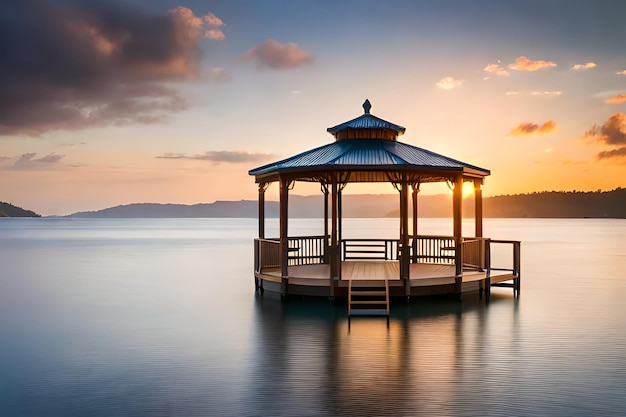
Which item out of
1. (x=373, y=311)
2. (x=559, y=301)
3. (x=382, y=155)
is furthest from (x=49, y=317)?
(x=559, y=301)

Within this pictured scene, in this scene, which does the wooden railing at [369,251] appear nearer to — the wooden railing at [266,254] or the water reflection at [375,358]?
the wooden railing at [266,254]

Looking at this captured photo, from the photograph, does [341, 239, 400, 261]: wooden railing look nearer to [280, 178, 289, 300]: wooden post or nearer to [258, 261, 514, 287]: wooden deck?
[258, 261, 514, 287]: wooden deck

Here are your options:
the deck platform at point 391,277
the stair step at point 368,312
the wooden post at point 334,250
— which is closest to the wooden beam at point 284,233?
the deck platform at point 391,277

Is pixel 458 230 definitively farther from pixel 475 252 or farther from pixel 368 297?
pixel 368 297

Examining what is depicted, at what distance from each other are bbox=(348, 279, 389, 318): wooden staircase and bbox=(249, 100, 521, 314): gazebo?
0.08 ft

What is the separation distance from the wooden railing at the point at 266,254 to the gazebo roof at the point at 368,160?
5.93ft

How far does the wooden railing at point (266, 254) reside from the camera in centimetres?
1739

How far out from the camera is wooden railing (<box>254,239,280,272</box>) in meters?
17.4

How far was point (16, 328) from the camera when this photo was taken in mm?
14719

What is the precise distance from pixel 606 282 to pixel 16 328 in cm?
2248

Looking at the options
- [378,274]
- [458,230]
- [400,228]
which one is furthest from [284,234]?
[458,230]

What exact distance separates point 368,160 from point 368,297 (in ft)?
11.0

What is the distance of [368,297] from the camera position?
15.3 m

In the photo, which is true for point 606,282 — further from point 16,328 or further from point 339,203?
point 16,328
